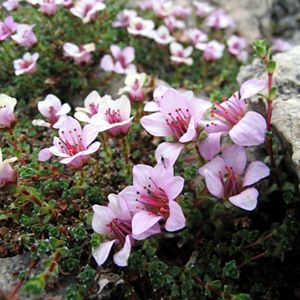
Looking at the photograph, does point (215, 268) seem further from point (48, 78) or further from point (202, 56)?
point (202, 56)

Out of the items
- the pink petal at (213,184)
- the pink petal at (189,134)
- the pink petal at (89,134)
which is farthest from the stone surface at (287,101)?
the pink petal at (89,134)

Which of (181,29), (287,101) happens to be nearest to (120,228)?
→ (287,101)

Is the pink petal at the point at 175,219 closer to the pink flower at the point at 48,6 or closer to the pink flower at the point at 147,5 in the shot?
the pink flower at the point at 48,6

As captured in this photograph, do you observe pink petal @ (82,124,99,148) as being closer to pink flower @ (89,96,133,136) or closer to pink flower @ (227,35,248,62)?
pink flower @ (89,96,133,136)

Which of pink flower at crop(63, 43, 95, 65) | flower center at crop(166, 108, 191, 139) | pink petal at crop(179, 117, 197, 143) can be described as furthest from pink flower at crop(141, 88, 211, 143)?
pink flower at crop(63, 43, 95, 65)

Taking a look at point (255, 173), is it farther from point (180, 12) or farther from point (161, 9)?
point (180, 12)

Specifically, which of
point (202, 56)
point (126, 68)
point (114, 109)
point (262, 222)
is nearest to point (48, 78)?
point (126, 68)

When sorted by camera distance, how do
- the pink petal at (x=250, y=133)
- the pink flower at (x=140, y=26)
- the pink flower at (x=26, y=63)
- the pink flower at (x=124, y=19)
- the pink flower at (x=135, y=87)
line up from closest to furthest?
the pink petal at (x=250, y=133), the pink flower at (x=135, y=87), the pink flower at (x=26, y=63), the pink flower at (x=140, y=26), the pink flower at (x=124, y=19)
